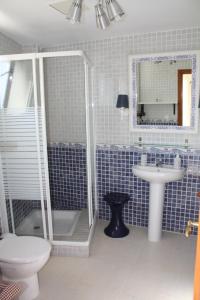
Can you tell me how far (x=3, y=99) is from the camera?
97.5 inches

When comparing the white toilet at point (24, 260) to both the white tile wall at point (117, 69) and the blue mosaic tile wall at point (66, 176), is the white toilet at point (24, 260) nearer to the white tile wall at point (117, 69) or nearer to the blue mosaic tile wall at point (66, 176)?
the blue mosaic tile wall at point (66, 176)

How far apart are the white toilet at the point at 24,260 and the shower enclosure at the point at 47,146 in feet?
1.57

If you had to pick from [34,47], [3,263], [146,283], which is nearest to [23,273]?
[3,263]

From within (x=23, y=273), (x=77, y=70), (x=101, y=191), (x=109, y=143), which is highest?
(x=77, y=70)

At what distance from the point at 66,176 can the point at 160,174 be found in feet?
4.23

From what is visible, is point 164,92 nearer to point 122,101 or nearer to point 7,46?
point 122,101

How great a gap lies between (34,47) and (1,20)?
0.82 meters

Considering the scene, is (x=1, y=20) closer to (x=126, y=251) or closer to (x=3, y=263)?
(x=3, y=263)

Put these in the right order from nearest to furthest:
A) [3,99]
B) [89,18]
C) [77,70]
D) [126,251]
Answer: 1. [89,18]
2. [3,99]
3. [126,251]
4. [77,70]

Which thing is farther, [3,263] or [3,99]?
[3,99]

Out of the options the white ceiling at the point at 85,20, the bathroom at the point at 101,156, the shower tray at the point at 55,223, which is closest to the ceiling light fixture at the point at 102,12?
the white ceiling at the point at 85,20

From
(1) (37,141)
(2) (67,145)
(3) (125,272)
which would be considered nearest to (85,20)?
(1) (37,141)

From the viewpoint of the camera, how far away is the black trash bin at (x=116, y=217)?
2.91 meters

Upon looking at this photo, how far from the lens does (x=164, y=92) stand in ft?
9.20
